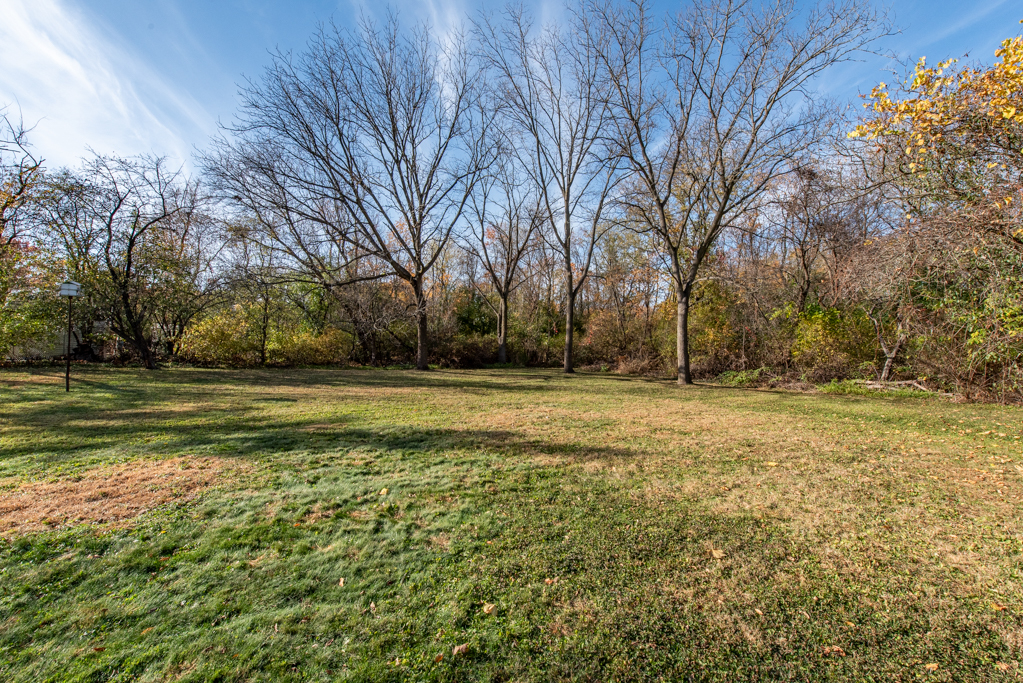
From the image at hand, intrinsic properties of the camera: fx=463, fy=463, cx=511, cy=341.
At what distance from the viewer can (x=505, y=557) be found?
268 centimetres

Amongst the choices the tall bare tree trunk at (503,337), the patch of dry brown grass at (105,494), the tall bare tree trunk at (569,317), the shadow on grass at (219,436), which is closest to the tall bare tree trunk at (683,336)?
the tall bare tree trunk at (569,317)

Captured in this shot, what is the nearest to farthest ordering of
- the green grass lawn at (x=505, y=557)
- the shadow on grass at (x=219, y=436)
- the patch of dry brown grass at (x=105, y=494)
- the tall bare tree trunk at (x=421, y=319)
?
the green grass lawn at (x=505, y=557) < the patch of dry brown grass at (x=105, y=494) < the shadow on grass at (x=219, y=436) < the tall bare tree trunk at (x=421, y=319)

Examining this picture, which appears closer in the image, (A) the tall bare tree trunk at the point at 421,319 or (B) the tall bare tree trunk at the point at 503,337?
(A) the tall bare tree trunk at the point at 421,319

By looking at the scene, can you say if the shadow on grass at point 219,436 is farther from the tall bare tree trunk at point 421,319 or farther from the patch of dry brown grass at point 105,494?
the tall bare tree trunk at point 421,319

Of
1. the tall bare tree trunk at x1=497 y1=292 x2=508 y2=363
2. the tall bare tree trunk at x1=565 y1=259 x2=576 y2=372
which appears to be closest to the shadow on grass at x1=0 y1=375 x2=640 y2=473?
the tall bare tree trunk at x1=565 y1=259 x2=576 y2=372

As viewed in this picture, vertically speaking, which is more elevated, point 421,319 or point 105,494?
point 421,319

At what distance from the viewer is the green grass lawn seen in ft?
6.23

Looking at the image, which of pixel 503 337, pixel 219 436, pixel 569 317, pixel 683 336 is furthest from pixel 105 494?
pixel 503 337

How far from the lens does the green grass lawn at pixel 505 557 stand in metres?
1.90

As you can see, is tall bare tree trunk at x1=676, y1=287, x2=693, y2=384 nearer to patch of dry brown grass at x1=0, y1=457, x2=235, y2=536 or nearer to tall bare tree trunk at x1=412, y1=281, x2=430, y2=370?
tall bare tree trunk at x1=412, y1=281, x2=430, y2=370

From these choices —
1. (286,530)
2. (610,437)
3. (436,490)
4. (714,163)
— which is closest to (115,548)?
(286,530)

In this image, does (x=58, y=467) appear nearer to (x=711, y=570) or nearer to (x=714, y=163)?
(x=711, y=570)

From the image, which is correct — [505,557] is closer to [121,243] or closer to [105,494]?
[105,494]

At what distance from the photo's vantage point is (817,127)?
11.2m
